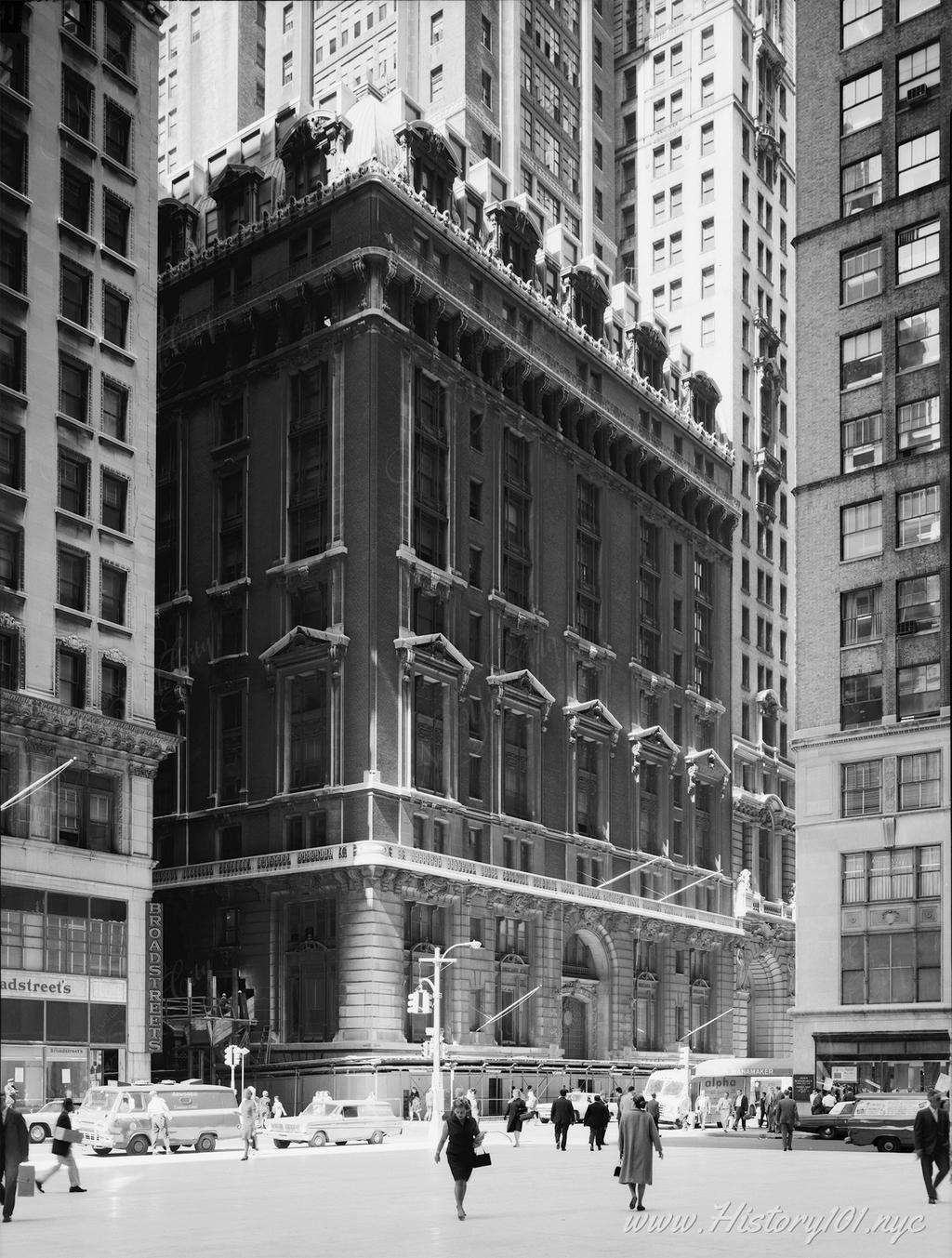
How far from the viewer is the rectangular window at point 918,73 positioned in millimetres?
72125

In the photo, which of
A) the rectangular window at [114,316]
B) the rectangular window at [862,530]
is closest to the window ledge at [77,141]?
the rectangular window at [114,316]

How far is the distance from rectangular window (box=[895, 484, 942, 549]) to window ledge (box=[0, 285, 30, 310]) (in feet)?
124

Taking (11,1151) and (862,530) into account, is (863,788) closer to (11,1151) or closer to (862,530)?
(862,530)

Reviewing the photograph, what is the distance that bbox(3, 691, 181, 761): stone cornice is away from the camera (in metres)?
72.6

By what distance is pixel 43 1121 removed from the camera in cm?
6247

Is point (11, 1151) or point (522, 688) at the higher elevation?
point (522, 688)

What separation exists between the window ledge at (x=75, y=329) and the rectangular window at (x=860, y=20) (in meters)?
35.2

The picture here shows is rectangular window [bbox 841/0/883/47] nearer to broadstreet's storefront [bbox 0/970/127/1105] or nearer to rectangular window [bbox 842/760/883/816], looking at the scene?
rectangular window [bbox 842/760/883/816]

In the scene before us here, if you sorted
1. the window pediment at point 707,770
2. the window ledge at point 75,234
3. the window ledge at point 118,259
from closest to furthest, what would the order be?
the window ledge at point 75,234 < the window ledge at point 118,259 < the window pediment at point 707,770

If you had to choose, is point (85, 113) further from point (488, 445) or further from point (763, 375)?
point (763, 375)

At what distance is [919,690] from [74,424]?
3780cm

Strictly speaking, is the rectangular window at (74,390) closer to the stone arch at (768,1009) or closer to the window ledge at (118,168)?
the window ledge at (118,168)

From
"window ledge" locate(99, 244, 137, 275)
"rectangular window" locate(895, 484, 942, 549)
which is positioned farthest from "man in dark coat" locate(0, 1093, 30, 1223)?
"window ledge" locate(99, 244, 137, 275)

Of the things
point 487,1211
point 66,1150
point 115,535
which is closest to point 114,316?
point 115,535
